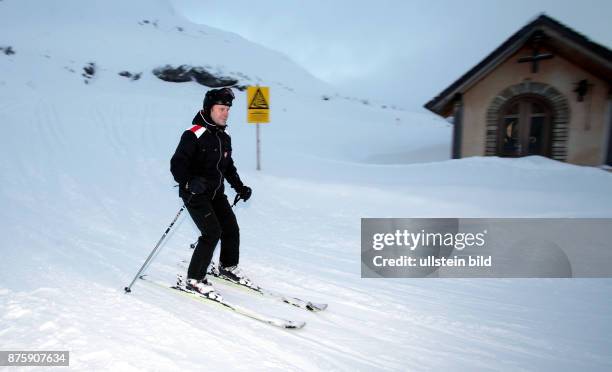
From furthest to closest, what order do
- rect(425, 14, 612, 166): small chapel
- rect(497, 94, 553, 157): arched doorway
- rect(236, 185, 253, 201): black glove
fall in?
rect(497, 94, 553, 157): arched doorway < rect(425, 14, 612, 166): small chapel < rect(236, 185, 253, 201): black glove

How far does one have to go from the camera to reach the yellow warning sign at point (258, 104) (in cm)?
997

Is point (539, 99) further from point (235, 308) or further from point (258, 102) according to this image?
point (235, 308)

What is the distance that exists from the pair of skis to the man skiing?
0.25 feet

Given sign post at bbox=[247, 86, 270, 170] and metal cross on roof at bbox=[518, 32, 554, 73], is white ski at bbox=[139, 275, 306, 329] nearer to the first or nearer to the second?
sign post at bbox=[247, 86, 270, 170]

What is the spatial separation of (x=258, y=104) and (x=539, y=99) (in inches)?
317

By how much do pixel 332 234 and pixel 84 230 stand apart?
384 centimetres

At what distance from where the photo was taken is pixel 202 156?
3260mm

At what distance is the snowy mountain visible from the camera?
2.67 meters

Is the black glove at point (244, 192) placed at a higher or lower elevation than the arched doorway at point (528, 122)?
lower

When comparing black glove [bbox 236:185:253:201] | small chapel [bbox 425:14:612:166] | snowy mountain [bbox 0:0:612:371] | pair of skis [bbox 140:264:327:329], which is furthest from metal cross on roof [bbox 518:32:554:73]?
pair of skis [bbox 140:264:327:329]

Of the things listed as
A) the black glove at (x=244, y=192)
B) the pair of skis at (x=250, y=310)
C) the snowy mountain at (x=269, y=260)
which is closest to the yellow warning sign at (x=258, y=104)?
the snowy mountain at (x=269, y=260)

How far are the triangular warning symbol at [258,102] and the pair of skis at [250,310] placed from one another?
692cm

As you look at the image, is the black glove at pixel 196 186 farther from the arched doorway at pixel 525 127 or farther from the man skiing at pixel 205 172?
the arched doorway at pixel 525 127

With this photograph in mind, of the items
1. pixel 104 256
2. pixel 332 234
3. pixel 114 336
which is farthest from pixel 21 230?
pixel 332 234
